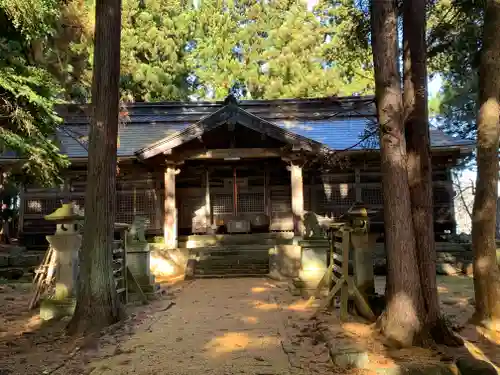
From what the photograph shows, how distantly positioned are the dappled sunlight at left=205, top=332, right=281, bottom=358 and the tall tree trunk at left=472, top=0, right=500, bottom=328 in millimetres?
3072

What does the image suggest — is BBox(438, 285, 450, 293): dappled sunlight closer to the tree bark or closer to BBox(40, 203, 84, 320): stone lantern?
the tree bark

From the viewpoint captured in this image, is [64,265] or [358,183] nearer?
[64,265]

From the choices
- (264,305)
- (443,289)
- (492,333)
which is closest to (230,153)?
(264,305)

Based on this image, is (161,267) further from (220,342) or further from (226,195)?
(220,342)

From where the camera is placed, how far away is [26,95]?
842cm

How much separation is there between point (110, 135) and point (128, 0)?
21154 millimetres

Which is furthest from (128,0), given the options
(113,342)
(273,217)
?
(113,342)

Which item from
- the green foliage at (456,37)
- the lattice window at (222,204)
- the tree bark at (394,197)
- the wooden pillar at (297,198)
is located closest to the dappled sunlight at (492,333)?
the tree bark at (394,197)

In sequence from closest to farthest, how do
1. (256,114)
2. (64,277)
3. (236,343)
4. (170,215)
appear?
(236,343)
(64,277)
(170,215)
(256,114)

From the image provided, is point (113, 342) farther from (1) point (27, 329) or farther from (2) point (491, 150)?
(2) point (491, 150)

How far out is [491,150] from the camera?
650 cm

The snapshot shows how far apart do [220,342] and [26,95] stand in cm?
593

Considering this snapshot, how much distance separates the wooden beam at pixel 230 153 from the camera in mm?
15859

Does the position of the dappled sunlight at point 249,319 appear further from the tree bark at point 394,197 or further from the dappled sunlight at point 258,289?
the dappled sunlight at point 258,289
